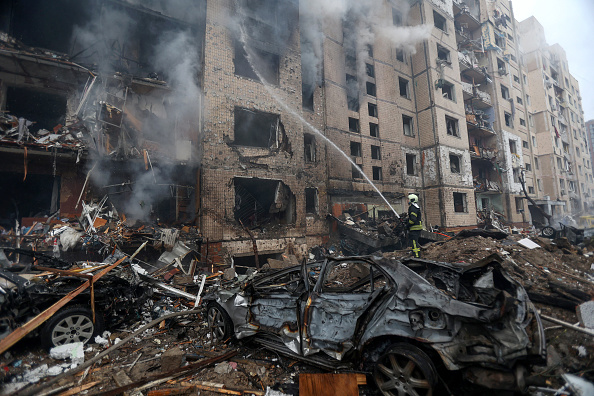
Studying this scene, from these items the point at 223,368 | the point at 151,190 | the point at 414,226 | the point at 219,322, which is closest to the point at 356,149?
the point at 414,226

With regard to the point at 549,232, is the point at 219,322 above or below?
below

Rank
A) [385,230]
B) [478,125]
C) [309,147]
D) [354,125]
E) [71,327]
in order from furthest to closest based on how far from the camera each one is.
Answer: [478,125] → [354,125] → [309,147] → [385,230] → [71,327]

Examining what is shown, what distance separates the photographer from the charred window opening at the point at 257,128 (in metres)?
12.2

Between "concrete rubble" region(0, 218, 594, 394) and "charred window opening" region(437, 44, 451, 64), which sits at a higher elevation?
"charred window opening" region(437, 44, 451, 64)

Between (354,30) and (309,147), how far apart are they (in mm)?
8977

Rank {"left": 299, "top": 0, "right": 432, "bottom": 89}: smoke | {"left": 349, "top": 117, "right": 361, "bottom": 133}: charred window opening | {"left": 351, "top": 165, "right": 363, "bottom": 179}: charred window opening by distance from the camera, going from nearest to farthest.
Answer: {"left": 299, "top": 0, "right": 432, "bottom": 89}: smoke → {"left": 351, "top": 165, "right": 363, "bottom": 179}: charred window opening → {"left": 349, "top": 117, "right": 361, "bottom": 133}: charred window opening

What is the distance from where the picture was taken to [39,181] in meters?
9.80

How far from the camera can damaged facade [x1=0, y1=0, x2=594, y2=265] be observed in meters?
9.70

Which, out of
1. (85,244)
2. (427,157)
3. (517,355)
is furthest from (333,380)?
(427,157)

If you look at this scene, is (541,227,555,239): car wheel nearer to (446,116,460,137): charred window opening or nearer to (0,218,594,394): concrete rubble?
(0,218,594,394): concrete rubble

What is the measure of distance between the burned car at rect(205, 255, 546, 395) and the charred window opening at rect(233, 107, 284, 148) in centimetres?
908

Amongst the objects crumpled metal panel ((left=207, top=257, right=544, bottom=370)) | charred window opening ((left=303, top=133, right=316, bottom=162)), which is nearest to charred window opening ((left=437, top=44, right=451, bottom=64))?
charred window opening ((left=303, top=133, right=316, bottom=162))

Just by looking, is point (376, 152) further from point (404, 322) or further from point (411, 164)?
point (404, 322)

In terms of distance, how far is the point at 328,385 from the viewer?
297 centimetres
